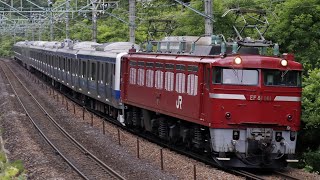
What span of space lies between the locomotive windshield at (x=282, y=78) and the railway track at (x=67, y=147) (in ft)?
13.8

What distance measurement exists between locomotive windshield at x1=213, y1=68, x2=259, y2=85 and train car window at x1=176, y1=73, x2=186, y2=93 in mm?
2047

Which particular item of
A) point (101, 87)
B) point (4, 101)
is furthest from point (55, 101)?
point (101, 87)

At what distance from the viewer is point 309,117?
1770cm

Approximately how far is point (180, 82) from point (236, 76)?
2569 millimetres

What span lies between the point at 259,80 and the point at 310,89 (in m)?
3.62

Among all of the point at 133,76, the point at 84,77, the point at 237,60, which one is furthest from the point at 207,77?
the point at 84,77

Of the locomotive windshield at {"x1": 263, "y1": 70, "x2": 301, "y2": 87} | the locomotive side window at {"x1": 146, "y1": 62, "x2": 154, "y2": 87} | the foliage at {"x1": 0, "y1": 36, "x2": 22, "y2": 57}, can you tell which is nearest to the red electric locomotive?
the locomotive windshield at {"x1": 263, "y1": 70, "x2": 301, "y2": 87}

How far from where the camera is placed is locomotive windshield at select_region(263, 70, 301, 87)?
15.1 meters

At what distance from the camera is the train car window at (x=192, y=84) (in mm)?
15938

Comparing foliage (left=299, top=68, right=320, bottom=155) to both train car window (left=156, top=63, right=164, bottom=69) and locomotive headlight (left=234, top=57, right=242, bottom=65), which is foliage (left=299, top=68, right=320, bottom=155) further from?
train car window (left=156, top=63, right=164, bottom=69)

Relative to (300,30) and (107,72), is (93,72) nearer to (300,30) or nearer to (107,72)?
(107,72)

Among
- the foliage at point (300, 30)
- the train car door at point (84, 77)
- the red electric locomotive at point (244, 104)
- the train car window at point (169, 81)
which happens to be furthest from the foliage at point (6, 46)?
the red electric locomotive at point (244, 104)

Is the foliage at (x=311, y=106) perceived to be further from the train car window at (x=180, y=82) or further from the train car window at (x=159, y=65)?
the train car window at (x=159, y=65)

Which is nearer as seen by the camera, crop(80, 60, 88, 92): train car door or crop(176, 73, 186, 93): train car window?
crop(176, 73, 186, 93): train car window
